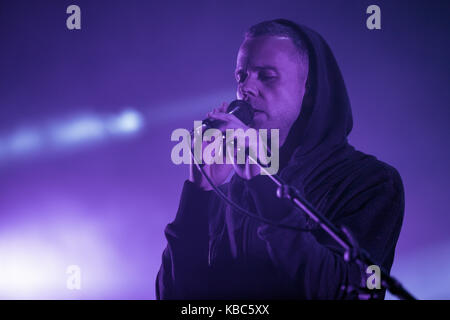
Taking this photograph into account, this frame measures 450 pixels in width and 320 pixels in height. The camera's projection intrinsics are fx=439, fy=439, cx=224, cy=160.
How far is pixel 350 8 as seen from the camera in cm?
218

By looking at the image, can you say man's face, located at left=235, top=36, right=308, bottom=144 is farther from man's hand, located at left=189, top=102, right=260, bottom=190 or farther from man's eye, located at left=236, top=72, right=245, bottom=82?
man's hand, located at left=189, top=102, right=260, bottom=190

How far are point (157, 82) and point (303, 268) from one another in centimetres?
120

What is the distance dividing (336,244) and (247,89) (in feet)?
2.50

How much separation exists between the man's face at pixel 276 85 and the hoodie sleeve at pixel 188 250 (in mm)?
408

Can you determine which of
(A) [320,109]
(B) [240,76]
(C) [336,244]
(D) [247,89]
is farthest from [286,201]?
(B) [240,76]

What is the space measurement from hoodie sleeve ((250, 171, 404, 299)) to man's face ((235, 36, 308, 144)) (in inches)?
18.1

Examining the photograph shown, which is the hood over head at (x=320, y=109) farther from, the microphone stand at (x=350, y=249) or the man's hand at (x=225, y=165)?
the microphone stand at (x=350, y=249)

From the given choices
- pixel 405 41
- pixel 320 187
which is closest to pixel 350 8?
pixel 405 41

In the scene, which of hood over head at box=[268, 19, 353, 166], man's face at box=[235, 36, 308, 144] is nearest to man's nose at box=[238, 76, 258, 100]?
man's face at box=[235, 36, 308, 144]

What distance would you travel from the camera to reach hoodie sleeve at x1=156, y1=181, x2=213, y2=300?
1.80 metres

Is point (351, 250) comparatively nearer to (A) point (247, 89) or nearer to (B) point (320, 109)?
(B) point (320, 109)

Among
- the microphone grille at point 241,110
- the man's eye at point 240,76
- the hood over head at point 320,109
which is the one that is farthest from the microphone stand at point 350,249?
the man's eye at point 240,76

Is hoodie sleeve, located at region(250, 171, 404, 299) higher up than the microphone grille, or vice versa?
the microphone grille

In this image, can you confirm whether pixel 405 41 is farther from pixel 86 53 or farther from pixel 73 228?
pixel 73 228
